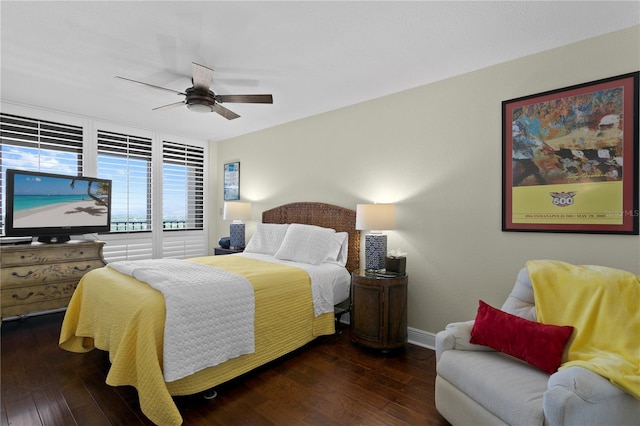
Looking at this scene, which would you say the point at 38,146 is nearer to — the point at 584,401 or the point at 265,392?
the point at 265,392

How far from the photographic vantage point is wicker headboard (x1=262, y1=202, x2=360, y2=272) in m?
3.56

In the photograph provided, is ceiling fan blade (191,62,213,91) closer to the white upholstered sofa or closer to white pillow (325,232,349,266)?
white pillow (325,232,349,266)

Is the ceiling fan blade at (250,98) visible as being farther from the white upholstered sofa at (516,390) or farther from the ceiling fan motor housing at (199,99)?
the white upholstered sofa at (516,390)

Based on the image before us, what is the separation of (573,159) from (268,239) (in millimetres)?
3183

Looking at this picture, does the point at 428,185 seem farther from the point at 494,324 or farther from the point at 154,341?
the point at 154,341

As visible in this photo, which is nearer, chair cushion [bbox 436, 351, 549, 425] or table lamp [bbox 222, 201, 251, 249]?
chair cushion [bbox 436, 351, 549, 425]

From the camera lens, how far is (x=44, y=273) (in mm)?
3400

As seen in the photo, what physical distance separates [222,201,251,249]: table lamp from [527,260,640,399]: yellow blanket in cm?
369

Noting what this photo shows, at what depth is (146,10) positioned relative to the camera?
1.96 metres

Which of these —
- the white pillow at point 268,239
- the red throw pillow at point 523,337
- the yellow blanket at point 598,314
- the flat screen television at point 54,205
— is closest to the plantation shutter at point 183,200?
the flat screen television at point 54,205

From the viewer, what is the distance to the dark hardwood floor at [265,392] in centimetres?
193

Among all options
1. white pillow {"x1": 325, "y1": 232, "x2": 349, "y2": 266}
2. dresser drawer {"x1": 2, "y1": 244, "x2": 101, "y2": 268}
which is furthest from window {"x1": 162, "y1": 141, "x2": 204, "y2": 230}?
white pillow {"x1": 325, "y1": 232, "x2": 349, "y2": 266}

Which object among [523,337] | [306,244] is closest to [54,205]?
[306,244]

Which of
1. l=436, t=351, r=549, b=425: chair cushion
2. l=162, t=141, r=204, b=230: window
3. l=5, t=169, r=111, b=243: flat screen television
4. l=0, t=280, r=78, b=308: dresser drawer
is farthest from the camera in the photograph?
l=162, t=141, r=204, b=230: window
